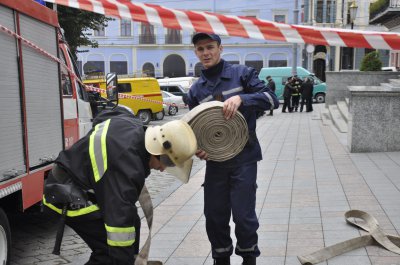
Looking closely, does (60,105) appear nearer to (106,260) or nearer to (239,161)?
(239,161)

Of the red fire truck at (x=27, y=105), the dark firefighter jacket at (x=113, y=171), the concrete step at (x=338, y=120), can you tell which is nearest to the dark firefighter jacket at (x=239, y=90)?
the dark firefighter jacket at (x=113, y=171)

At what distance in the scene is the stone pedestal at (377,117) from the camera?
9.93 m

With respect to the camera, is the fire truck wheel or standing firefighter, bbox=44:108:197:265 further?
the fire truck wheel

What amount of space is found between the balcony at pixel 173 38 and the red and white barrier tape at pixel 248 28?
49.0m

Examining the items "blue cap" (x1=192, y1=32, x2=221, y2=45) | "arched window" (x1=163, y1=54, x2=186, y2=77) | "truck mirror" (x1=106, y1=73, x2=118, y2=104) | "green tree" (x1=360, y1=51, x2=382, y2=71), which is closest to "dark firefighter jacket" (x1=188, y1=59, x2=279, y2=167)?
"blue cap" (x1=192, y1=32, x2=221, y2=45)

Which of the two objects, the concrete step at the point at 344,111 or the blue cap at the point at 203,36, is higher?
the blue cap at the point at 203,36

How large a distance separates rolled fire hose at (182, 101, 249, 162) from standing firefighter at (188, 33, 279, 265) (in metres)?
0.21

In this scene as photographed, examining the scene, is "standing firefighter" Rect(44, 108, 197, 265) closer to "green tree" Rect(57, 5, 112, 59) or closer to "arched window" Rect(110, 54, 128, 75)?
"green tree" Rect(57, 5, 112, 59)

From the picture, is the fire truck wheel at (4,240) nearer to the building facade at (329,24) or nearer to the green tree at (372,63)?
the green tree at (372,63)

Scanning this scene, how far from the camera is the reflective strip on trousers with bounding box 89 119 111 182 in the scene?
2.68m

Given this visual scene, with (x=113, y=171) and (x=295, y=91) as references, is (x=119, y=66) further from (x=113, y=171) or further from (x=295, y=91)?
(x=113, y=171)

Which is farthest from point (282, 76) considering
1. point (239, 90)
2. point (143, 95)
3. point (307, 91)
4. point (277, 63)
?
point (239, 90)

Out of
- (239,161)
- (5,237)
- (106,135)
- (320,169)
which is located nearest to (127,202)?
(106,135)

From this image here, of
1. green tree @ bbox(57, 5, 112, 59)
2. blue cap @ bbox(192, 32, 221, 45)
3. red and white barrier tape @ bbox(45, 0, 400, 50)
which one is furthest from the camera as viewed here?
green tree @ bbox(57, 5, 112, 59)
